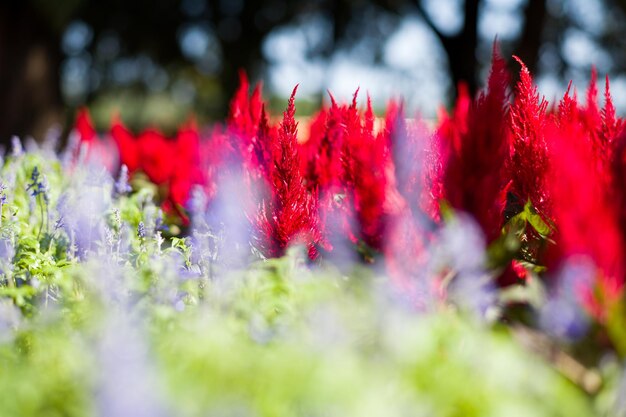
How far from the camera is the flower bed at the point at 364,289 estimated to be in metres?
1.25

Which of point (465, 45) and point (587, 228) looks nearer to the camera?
point (587, 228)

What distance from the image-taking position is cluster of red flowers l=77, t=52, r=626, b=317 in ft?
4.95

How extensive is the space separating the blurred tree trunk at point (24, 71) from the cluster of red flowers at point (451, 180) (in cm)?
649

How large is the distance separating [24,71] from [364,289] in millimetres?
7938

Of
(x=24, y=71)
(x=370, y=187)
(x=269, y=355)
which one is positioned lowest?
(x=24, y=71)

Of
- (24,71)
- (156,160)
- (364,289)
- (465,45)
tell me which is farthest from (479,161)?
(465,45)

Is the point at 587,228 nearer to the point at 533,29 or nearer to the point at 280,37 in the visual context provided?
the point at 533,29

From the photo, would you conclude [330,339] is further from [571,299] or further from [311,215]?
[311,215]

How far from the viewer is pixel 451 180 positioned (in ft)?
5.70

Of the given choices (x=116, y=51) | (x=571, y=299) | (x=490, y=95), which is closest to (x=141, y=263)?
(x=490, y=95)

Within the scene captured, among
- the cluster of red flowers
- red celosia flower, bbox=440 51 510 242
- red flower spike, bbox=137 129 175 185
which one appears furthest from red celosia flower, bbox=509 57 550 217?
red flower spike, bbox=137 129 175 185

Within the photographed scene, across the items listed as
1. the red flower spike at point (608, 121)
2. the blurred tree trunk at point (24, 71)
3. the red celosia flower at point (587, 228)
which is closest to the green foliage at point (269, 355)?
the red celosia flower at point (587, 228)

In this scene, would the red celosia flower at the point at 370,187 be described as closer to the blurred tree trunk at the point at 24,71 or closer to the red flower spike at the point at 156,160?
the red flower spike at the point at 156,160

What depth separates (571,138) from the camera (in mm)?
1703
